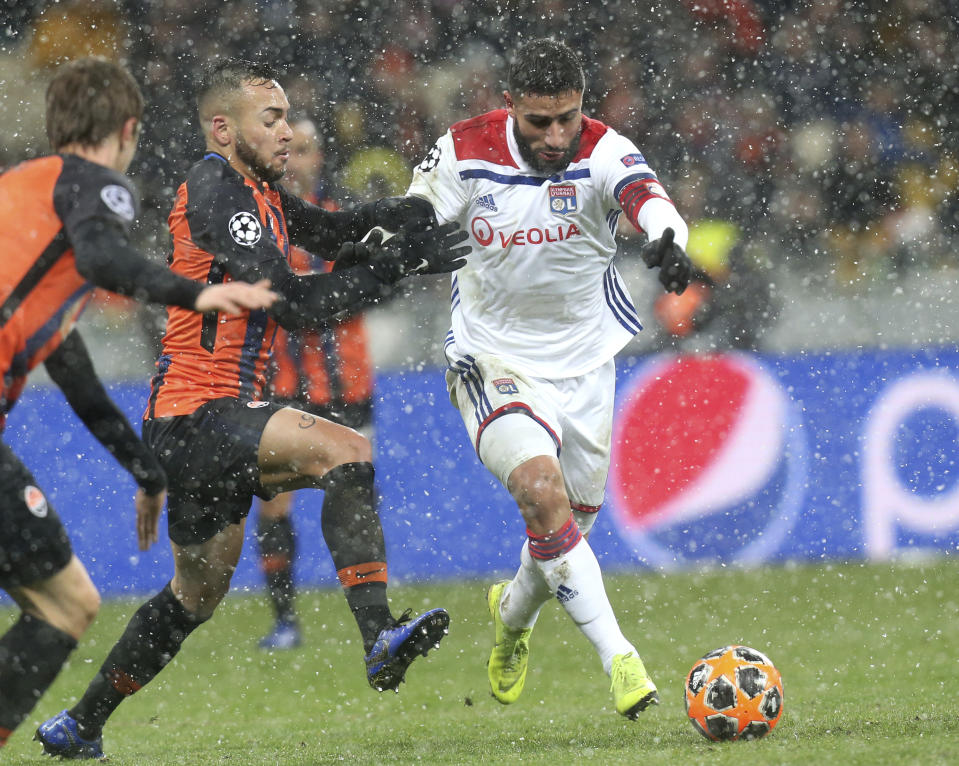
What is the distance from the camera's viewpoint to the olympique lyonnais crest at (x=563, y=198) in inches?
207

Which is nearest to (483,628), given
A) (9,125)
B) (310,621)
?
(310,621)

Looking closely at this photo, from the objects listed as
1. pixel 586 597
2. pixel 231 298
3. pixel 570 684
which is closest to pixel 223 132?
pixel 231 298

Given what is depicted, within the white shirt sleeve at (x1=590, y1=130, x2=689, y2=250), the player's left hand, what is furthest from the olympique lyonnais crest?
the player's left hand

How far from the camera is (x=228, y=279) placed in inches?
186

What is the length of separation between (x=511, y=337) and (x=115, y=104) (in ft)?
6.93

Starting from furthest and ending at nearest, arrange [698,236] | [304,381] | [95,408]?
[698,236] → [304,381] → [95,408]

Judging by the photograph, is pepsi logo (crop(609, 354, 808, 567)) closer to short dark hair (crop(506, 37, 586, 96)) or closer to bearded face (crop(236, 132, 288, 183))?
short dark hair (crop(506, 37, 586, 96))

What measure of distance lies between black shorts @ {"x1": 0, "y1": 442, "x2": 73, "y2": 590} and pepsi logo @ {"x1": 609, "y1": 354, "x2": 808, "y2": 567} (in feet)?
18.9

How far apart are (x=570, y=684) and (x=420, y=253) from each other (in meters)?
2.57

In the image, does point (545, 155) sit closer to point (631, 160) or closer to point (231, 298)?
point (631, 160)

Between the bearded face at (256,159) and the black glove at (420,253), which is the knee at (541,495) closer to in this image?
the black glove at (420,253)

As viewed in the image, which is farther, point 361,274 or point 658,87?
point 658,87

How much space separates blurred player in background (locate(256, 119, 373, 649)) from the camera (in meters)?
7.62

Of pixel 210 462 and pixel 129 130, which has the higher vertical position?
pixel 129 130
